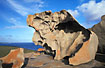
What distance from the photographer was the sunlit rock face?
4.48 meters

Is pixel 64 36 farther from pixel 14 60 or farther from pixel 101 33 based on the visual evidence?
pixel 14 60

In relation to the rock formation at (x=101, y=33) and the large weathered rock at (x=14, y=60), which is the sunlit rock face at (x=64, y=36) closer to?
the rock formation at (x=101, y=33)

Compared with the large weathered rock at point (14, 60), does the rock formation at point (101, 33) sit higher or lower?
higher

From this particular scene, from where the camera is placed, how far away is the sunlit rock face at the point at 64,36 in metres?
4.48

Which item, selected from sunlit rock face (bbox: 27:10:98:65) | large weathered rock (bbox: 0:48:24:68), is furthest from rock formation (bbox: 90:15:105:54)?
large weathered rock (bbox: 0:48:24:68)

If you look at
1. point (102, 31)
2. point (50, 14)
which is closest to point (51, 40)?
point (50, 14)

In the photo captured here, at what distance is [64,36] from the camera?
251 inches

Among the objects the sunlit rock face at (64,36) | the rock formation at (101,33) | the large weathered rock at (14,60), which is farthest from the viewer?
the rock formation at (101,33)

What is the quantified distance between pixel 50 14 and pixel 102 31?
13.6 ft

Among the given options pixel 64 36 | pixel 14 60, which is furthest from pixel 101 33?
pixel 14 60

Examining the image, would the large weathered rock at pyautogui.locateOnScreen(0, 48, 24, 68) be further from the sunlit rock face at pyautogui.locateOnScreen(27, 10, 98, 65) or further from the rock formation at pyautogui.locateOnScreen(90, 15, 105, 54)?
the rock formation at pyautogui.locateOnScreen(90, 15, 105, 54)

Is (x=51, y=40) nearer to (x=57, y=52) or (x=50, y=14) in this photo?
(x=57, y=52)

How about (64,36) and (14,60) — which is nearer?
(14,60)

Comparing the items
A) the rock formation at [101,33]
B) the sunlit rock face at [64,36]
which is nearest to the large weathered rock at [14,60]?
the sunlit rock face at [64,36]
